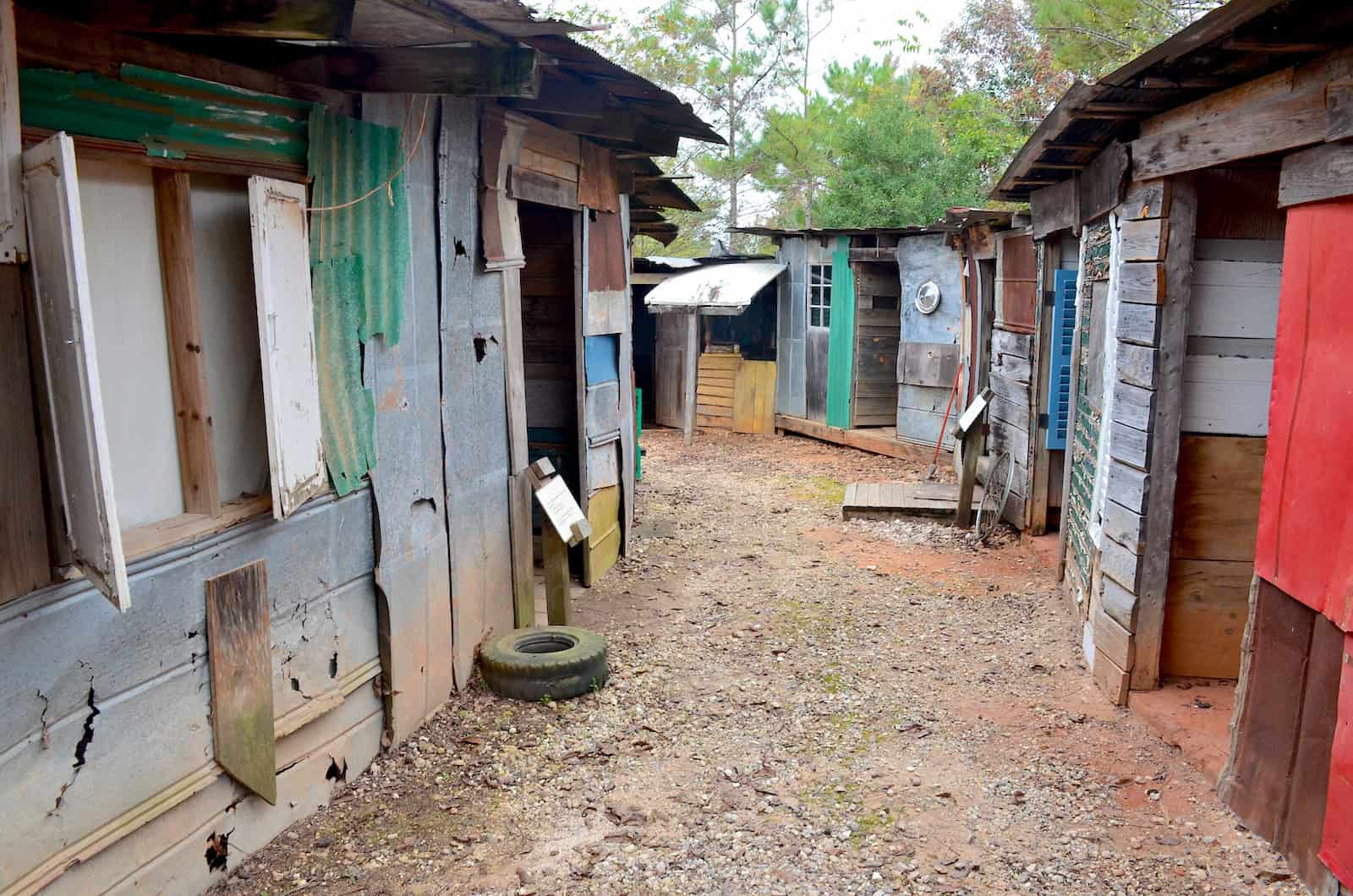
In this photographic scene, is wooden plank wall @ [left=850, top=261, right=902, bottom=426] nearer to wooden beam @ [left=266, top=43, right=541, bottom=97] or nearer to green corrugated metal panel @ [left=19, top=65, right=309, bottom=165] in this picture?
wooden beam @ [left=266, top=43, right=541, bottom=97]

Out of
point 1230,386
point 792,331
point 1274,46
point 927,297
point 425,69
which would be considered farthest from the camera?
point 792,331

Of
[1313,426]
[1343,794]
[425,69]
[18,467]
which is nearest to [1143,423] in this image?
[1313,426]

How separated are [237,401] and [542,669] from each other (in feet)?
7.68

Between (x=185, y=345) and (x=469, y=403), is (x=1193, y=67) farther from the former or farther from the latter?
(x=185, y=345)

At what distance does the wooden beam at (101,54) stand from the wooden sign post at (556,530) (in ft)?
9.60

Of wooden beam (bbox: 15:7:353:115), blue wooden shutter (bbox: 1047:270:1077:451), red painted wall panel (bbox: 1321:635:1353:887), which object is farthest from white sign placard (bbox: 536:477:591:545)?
blue wooden shutter (bbox: 1047:270:1077:451)

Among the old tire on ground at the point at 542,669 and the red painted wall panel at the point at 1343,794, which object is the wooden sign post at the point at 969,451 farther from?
the red painted wall panel at the point at 1343,794

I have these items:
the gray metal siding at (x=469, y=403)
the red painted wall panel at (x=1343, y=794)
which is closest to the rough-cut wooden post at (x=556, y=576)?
the gray metal siding at (x=469, y=403)

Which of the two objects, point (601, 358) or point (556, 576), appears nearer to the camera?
point (556, 576)

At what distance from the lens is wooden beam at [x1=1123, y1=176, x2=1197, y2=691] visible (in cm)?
492

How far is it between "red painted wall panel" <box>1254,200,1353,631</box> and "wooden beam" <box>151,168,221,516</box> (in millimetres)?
4097

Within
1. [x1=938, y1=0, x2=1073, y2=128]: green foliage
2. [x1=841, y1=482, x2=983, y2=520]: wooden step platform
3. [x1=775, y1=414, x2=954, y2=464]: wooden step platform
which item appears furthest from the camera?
[x1=938, y1=0, x2=1073, y2=128]: green foliage

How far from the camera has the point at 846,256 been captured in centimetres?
1448

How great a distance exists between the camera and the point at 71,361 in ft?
8.59
